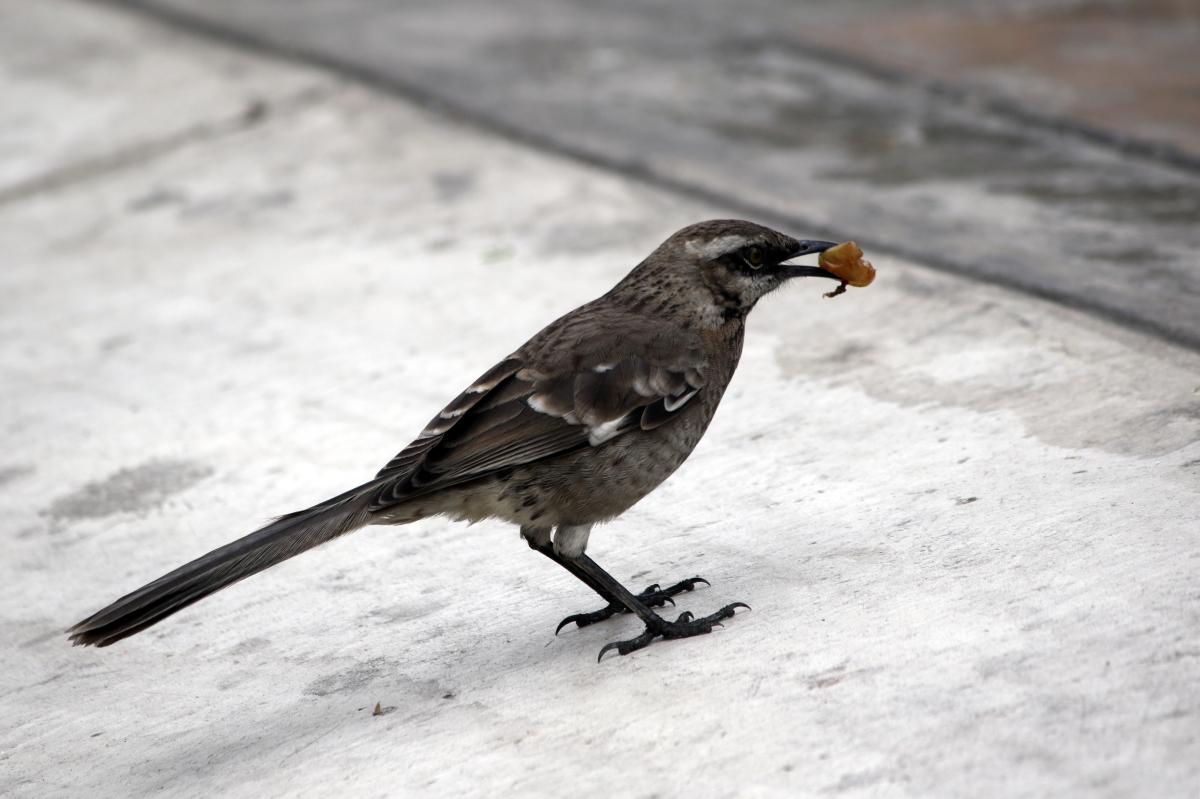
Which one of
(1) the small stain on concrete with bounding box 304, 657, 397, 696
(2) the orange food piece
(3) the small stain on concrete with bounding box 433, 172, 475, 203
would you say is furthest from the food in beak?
(3) the small stain on concrete with bounding box 433, 172, 475, 203

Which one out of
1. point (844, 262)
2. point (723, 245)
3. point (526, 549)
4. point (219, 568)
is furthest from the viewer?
point (526, 549)

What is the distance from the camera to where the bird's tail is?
3674mm

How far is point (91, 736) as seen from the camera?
157 inches

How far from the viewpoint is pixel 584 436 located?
13.2 ft

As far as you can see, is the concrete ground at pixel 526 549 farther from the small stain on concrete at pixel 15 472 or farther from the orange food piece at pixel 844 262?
the orange food piece at pixel 844 262

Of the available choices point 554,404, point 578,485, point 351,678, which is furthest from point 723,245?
point 351,678

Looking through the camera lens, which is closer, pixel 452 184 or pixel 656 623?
pixel 656 623

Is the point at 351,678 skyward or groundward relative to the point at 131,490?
skyward

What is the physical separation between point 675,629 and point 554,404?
26.8 inches

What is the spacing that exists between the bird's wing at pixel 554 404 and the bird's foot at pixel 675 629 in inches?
20.1

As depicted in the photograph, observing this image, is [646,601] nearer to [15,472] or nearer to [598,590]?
[598,590]

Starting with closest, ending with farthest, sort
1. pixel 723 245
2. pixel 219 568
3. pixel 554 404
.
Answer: pixel 219 568
pixel 554 404
pixel 723 245

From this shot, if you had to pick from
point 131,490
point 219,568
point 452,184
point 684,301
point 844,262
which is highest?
point 844,262

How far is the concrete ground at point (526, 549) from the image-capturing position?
11.1ft
